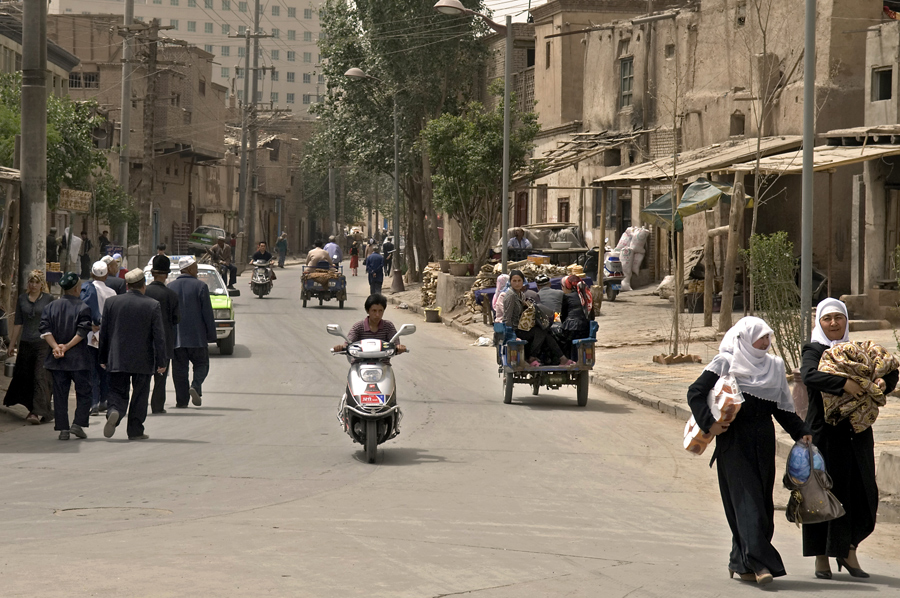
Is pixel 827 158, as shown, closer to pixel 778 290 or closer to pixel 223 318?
pixel 778 290

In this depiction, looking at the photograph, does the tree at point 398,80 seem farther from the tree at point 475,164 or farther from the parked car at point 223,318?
the parked car at point 223,318

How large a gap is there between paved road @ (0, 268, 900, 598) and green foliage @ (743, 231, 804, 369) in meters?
2.05

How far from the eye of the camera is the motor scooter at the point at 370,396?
10.4 m

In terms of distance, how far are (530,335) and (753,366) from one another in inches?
325

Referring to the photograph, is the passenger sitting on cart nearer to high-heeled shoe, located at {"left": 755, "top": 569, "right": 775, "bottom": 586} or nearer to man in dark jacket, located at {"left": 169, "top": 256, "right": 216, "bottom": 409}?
man in dark jacket, located at {"left": 169, "top": 256, "right": 216, "bottom": 409}

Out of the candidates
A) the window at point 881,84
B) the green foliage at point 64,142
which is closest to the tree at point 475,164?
the window at point 881,84

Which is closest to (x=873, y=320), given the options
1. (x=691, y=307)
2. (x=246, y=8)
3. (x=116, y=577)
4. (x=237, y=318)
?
(x=691, y=307)

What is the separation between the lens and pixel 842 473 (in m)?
6.87

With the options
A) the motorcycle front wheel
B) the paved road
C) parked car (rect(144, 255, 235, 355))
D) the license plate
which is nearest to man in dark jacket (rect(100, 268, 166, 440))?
the paved road

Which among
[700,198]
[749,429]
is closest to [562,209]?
[700,198]

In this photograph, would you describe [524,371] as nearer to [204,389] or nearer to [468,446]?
[468,446]

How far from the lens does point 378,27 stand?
41688 millimetres

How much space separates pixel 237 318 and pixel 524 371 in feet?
48.8

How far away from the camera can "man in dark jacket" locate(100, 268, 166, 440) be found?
11.5 meters
